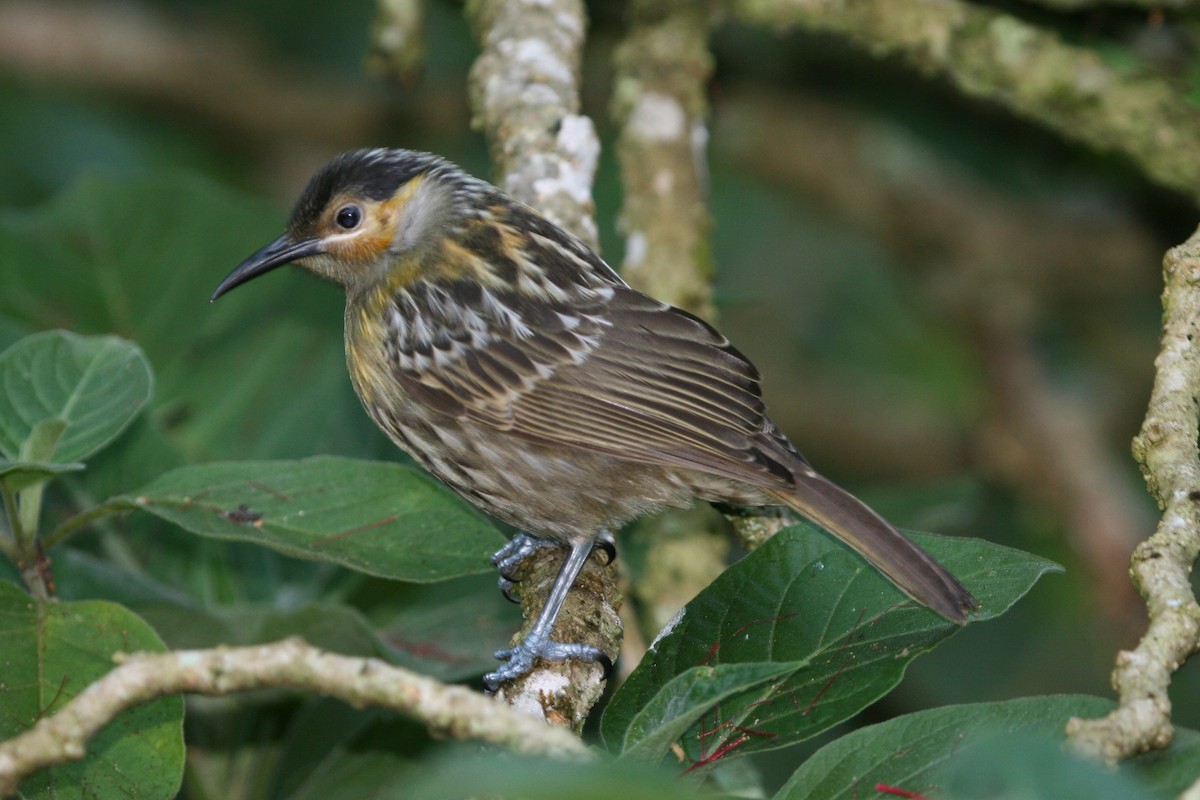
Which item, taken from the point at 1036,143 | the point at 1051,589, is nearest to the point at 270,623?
the point at 1051,589

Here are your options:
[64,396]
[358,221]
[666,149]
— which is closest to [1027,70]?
[666,149]

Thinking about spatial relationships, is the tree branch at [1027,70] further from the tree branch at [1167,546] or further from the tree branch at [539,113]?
the tree branch at [1167,546]

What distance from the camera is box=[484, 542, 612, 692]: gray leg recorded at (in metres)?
2.91

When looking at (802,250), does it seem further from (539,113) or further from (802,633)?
(802,633)

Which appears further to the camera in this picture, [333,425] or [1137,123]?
[333,425]

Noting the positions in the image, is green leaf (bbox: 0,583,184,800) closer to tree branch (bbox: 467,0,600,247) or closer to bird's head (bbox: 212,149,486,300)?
bird's head (bbox: 212,149,486,300)

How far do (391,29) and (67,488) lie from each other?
1.79 m

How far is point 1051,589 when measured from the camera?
550 centimetres

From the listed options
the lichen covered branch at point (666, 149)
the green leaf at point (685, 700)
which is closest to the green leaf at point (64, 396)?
the green leaf at point (685, 700)

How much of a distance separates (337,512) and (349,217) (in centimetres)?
130

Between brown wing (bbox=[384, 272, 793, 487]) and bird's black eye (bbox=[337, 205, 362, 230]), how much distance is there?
0.53m

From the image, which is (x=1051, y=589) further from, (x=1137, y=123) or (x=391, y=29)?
(x=391, y=29)

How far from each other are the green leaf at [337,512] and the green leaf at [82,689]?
0.28 metres

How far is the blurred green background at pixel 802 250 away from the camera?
4.43 meters
